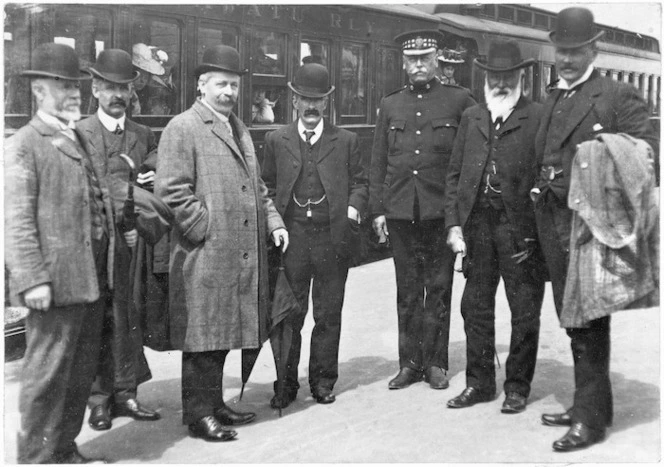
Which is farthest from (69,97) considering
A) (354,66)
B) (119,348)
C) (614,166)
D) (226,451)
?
(354,66)

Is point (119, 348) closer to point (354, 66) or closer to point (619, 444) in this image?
point (619, 444)

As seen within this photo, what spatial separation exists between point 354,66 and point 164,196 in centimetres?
423

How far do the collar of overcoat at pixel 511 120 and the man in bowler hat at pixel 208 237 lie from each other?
137 centimetres

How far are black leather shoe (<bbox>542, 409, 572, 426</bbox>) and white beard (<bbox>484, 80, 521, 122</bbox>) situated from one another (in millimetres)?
1650

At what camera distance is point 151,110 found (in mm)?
5418

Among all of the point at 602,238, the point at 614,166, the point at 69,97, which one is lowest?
the point at 602,238

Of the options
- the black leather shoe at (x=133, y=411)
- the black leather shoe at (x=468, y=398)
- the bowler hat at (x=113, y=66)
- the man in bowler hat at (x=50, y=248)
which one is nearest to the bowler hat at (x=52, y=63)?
the man in bowler hat at (x=50, y=248)

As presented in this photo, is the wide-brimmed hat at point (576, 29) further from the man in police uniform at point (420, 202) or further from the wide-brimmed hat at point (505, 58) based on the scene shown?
the man in police uniform at point (420, 202)

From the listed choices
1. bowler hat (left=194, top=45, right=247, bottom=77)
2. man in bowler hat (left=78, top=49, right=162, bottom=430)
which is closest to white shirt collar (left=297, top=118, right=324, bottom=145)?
bowler hat (left=194, top=45, right=247, bottom=77)

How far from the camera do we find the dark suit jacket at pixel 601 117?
3.67 m

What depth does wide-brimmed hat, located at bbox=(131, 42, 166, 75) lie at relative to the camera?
207 inches

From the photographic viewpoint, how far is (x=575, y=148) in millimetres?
3809

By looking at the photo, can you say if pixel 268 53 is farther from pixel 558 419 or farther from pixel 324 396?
pixel 558 419

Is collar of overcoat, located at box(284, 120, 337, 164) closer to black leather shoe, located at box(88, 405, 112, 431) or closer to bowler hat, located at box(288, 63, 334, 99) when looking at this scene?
bowler hat, located at box(288, 63, 334, 99)
